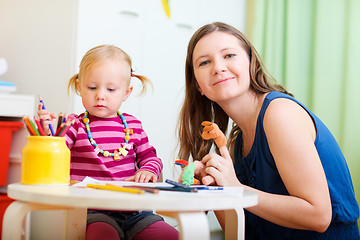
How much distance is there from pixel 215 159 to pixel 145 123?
126 cm

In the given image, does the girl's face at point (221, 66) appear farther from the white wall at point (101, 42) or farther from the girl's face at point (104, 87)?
the white wall at point (101, 42)

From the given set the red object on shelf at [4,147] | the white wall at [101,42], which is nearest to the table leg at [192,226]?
the white wall at [101,42]

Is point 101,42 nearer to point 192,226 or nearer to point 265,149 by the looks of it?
point 265,149

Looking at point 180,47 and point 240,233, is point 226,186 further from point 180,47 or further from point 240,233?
point 180,47

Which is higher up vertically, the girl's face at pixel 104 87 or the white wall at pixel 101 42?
the white wall at pixel 101 42

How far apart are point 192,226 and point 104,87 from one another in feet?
2.14

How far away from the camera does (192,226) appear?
24.5 inches

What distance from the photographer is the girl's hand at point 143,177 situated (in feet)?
3.35

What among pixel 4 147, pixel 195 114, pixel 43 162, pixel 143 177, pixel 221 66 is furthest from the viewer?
pixel 4 147

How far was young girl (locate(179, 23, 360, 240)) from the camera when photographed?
37.1 inches

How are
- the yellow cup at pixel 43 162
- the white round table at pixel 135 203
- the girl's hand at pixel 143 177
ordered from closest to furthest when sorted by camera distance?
the white round table at pixel 135 203 → the yellow cup at pixel 43 162 → the girl's hand at pixel 143 177

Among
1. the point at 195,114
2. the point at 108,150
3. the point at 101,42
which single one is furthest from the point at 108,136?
the point at 101,42

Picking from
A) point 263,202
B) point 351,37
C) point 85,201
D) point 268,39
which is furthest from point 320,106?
point 85,201

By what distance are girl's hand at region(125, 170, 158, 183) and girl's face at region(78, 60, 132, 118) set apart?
24 cm
